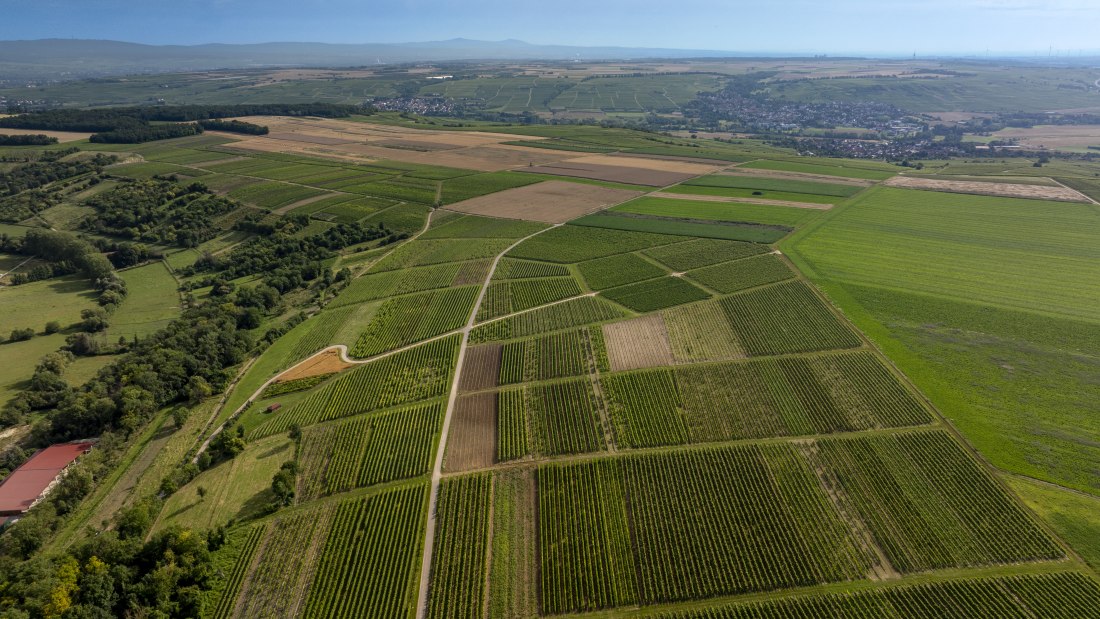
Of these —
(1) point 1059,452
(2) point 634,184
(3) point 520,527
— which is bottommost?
(3) point 520,527

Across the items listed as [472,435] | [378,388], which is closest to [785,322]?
[472,435]

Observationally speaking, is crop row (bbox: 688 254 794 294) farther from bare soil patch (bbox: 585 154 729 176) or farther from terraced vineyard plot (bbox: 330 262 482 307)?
bare soil patch (bbox: 585 154 729 176)

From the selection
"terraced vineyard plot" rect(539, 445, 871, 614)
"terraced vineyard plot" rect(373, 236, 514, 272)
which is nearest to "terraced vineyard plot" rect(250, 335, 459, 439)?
"terraced vineyard plot" rect(539, 445, 871, 614)

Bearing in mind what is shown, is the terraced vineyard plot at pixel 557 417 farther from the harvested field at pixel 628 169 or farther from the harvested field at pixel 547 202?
the harvested field at pixel 628 169

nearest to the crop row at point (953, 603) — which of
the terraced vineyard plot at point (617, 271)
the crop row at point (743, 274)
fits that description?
the crop row at point (743, 274)

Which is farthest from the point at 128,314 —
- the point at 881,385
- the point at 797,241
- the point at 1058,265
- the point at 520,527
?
the point at 1058,265

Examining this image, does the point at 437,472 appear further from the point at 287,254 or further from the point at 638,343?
the point at 287,254

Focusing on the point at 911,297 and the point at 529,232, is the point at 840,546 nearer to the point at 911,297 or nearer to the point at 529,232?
the point at 911,297
